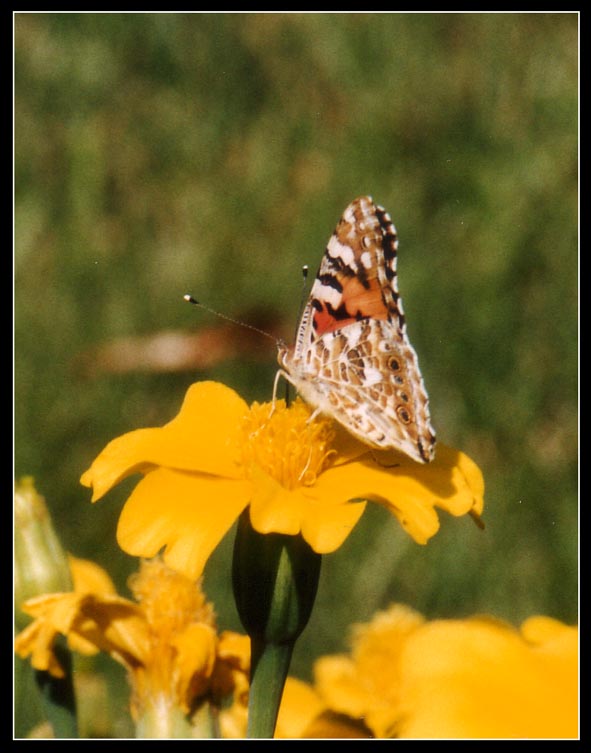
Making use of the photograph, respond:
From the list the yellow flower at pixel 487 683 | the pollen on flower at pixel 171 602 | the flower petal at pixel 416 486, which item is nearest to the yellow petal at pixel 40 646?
the pollen on flower at pixel 171 602

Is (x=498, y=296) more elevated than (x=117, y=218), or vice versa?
(x=117, y=218)

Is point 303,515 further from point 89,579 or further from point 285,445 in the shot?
point 89,579

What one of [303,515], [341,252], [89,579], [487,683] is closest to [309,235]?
[341,252]

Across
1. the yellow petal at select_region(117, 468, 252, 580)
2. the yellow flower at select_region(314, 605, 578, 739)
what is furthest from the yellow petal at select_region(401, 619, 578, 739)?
the yellow petal at select_region(117, 468, 252, 580)

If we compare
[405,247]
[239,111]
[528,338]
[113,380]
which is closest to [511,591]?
[528,338]

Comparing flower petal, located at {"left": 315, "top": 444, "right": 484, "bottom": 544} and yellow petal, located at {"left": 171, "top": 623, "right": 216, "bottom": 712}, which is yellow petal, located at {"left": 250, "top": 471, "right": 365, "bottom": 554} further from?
yellow petal, located at {"left": 171, "top": 623, "right": 216, "bottom": 712}

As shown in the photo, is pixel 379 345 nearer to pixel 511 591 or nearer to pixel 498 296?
pixel 511 591
